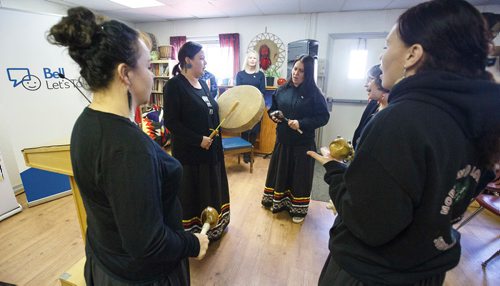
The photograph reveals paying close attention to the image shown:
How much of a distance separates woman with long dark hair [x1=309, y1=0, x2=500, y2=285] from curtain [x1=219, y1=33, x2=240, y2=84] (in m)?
4.30

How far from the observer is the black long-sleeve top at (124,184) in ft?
2.02

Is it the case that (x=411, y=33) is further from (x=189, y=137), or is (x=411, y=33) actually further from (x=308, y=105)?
(x=308, y=105)

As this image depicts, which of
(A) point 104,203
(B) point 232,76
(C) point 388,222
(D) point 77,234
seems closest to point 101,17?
(A) point 104,203

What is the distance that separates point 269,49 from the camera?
179 inches

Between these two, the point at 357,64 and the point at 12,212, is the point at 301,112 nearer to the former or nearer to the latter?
the point at 357,64

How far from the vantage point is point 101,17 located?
2.19 ft

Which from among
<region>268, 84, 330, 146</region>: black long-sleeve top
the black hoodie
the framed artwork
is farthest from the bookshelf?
the black hoodie

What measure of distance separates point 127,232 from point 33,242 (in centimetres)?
→ 224

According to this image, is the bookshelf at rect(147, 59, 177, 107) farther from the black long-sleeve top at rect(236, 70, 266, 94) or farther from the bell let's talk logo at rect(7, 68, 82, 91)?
the bell let's talk logo at rect(7, 68, 82, 91)

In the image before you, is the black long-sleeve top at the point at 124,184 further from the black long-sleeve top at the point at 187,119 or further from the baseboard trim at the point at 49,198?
the baseboard trim at the point at 49,198

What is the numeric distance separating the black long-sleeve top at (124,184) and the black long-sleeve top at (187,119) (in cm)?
94

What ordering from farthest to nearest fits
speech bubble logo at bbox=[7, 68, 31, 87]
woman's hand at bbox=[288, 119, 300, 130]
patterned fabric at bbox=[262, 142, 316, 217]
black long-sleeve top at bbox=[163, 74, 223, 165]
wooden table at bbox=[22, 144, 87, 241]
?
speech bubble logo at bbox=[7, 68, 31, 87]
patterned fabric at bbox=[262, 142, 316, 217]
woman's hand at bbox=[288, 119, 300, 130]
black long-sleeve top at bbox=[163, 74, 223, 165]
wooden table at bbox=[22, 144, 87, 241]

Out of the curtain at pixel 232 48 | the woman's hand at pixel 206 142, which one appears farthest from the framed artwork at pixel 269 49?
the woman's hand at pixel 206 142

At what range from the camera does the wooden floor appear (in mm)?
1742
